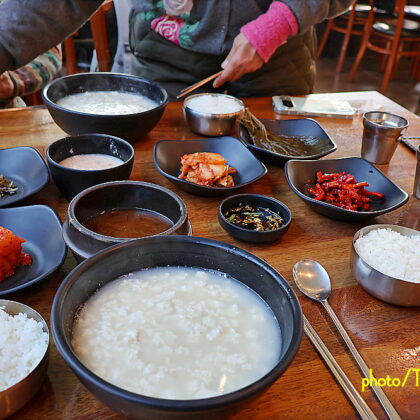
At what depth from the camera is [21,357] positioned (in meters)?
0.87

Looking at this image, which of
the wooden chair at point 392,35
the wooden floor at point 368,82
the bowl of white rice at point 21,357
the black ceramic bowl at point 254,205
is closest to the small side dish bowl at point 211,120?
the black ceramic bowl at point 254,205

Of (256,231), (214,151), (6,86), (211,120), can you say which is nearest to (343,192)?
(256,231)

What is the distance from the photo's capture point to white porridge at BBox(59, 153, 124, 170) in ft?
4.99

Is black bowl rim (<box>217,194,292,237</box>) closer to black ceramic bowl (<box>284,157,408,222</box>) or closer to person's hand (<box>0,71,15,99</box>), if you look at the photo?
black ceramic bowl (<box>284,157,408,222</box>)

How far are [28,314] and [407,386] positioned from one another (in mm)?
810

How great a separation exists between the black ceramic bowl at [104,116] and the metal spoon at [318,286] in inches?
35.0

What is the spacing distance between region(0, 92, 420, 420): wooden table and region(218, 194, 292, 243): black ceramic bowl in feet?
0.10

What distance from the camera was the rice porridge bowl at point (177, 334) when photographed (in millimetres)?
808

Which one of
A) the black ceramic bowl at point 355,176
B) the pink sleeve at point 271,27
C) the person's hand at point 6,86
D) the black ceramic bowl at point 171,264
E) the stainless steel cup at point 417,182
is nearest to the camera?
the black ceramic bowl at point 171,264

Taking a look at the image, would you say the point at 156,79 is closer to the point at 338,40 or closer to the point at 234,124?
the point at 234,124

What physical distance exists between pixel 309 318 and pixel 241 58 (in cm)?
137

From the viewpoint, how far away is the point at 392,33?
622 cm

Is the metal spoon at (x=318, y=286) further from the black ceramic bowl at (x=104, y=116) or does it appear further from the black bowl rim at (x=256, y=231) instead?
the black ceramic bowl at (x=104, y=116)

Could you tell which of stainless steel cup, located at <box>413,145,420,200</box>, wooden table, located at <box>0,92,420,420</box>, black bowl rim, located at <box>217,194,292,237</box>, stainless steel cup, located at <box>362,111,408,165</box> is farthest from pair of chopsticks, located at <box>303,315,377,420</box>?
stainless steel cup, located at <box>362,111,408,165</box>
